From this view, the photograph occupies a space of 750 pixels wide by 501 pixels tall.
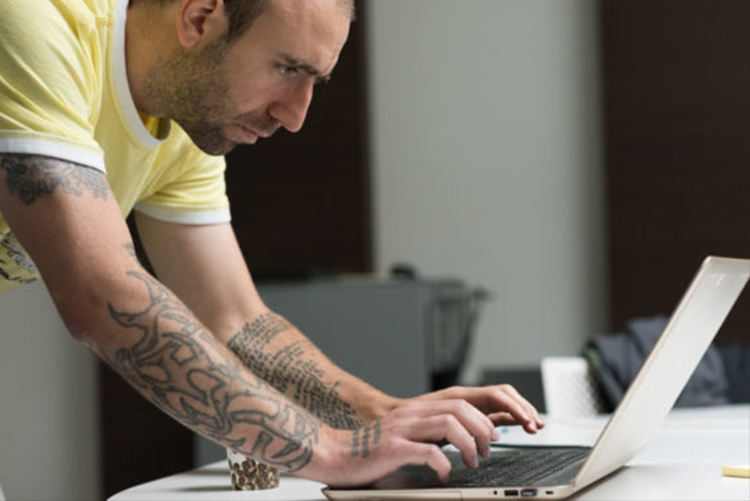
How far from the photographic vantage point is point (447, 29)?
15.3 feet

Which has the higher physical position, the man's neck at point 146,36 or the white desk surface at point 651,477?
the man's neck at point 146,36

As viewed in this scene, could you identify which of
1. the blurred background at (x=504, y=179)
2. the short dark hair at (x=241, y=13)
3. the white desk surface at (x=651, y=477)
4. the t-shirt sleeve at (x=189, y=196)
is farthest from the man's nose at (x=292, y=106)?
the blurred background at (x=504, y=179)

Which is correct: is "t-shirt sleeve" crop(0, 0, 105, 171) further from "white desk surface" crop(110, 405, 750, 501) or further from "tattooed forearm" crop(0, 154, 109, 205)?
"white desk surface" crop(110, 405, 750, 501)

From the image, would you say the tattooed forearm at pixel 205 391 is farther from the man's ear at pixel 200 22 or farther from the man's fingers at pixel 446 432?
the man's ear at pixel 200 22

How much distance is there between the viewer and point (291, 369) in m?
1.55

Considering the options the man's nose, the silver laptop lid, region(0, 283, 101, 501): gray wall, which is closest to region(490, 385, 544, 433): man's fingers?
the silver laptop lid

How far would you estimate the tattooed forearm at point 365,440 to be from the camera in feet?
3.57

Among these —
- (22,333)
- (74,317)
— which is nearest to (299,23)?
(74,317)

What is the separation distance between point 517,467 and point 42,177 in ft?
1.91

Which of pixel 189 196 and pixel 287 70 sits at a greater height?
pixel 287 70

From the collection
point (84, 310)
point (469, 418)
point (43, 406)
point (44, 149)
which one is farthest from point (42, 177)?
point (43, 406)

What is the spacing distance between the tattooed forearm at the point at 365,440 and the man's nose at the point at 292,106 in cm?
48

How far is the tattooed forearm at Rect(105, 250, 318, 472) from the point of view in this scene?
1110mm

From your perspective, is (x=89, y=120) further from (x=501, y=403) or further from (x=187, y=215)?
(x=501, y=403)
